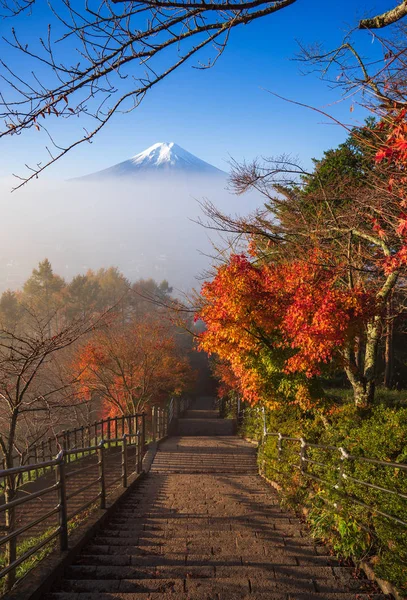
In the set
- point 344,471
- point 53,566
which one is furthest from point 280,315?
point 53,566

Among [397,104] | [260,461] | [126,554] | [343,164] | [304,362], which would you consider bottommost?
[260,461]

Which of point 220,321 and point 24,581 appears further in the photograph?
point 220,321

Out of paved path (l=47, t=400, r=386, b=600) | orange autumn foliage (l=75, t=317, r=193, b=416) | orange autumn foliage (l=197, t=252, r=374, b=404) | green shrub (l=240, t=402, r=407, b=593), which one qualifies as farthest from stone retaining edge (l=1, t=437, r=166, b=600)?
orange autumn foliage (l=75, t=317, r=193, b=416)

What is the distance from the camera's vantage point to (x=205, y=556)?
375 centimetres

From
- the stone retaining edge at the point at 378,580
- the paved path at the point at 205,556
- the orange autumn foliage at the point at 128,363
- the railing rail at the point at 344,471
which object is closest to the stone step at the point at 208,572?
the paved path at the point at 205,556

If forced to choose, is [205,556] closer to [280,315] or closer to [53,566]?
[53,566]

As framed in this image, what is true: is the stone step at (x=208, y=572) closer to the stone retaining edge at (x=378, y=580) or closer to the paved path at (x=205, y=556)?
the paved path at (x=205, y=556)

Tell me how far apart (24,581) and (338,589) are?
242 centimetres

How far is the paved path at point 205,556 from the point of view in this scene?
3080 millimetres

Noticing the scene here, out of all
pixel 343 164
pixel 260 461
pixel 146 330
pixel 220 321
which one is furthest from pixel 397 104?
pixel 146 330

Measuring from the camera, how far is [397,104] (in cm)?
308

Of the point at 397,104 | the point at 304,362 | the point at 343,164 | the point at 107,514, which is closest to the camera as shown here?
the point at 397,104

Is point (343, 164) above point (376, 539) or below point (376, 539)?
above

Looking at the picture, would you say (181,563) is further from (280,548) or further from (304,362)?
(304,362)
